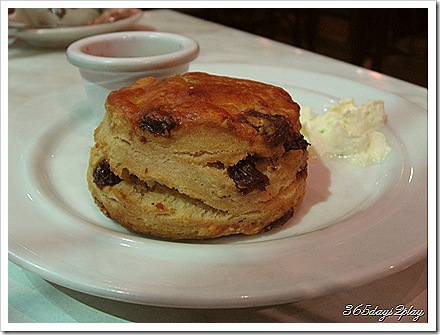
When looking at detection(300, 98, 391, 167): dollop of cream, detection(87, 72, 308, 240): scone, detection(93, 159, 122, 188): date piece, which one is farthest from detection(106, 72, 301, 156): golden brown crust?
detection(300, 98, 391, 167): dollop of cream

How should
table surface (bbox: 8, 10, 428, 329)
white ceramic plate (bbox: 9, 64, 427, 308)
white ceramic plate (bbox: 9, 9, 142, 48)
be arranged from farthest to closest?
1. white ceramic plate (bbox: 9, 9, 142, 48)
2. table surface (bbox: 8, 10, 428, 329)
3. white ceramic plate (bbox: 9, 64, 427, 308)

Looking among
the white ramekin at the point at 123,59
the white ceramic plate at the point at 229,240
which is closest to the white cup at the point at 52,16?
the white ramekin at the point at 123,59

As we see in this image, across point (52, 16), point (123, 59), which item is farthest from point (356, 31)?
point (123, 59)

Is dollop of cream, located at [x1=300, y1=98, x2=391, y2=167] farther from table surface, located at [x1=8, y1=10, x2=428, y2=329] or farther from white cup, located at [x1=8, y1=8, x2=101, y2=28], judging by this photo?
white cup, located at [x1=8, y1=8, x2=101, y2=28]

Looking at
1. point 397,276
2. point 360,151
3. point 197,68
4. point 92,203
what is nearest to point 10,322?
point 92,203

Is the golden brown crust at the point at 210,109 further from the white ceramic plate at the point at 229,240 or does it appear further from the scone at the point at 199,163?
the white ceramic plate at the point at 229,240

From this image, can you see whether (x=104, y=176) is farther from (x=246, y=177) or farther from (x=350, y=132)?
(x=350, y=132)
